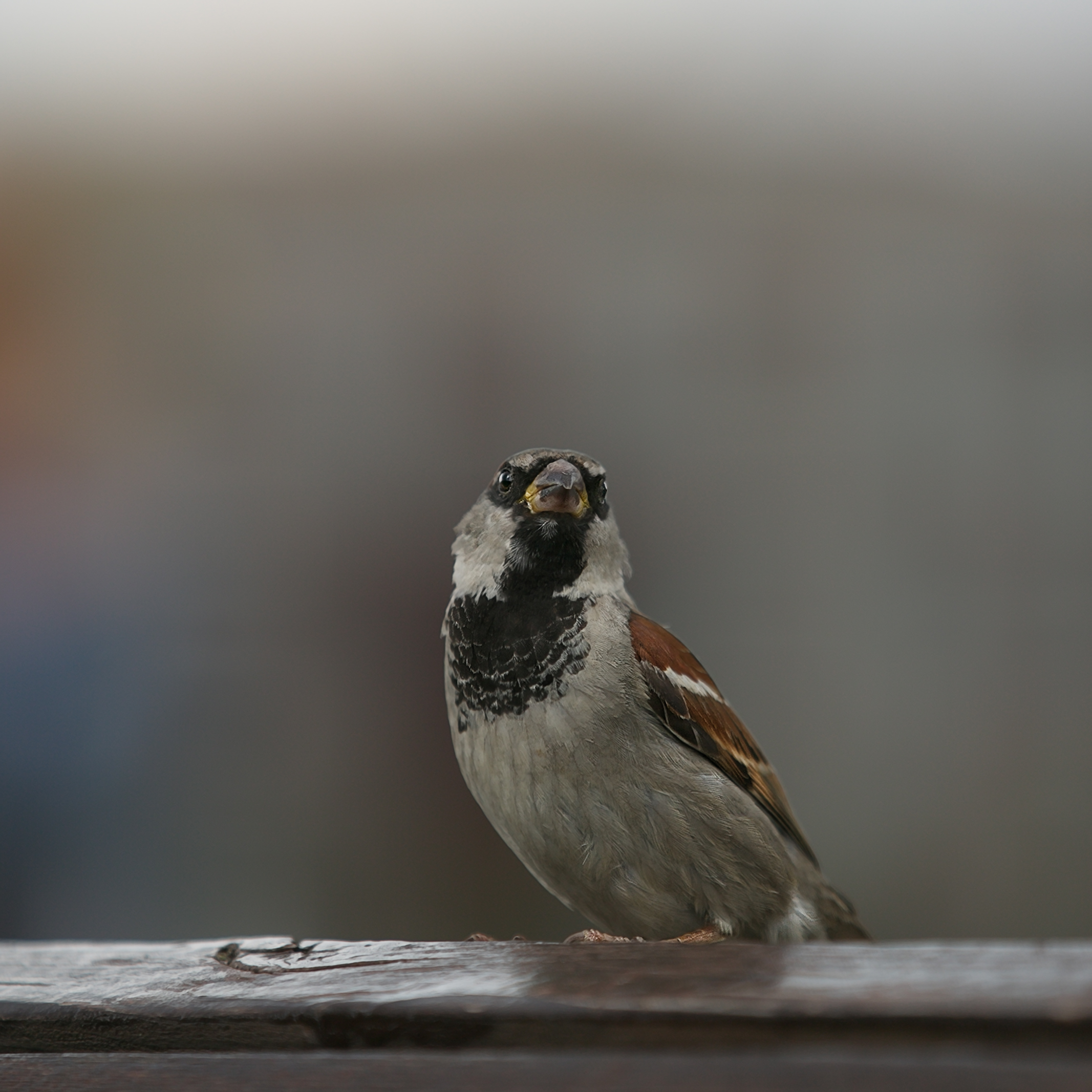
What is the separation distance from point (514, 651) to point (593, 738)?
0.14 m

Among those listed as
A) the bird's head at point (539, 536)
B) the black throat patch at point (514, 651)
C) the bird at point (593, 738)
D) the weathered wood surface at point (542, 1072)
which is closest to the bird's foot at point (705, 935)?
the bird at point (593, 738)

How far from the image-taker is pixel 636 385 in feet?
14.0

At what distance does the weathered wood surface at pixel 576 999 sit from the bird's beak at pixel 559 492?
531 mm

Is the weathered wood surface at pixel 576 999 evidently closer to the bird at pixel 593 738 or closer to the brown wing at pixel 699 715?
the bird at pixel 593 738

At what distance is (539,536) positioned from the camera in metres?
1.44

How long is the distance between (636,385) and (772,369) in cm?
52

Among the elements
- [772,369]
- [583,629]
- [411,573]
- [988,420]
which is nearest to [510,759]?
[583,629]

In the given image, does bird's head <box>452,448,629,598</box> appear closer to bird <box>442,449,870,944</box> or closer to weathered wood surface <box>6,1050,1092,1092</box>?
bird <box>442,449,870,944</box>

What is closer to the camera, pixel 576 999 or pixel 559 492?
pixel 576 999

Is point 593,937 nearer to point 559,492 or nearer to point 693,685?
point 693,685

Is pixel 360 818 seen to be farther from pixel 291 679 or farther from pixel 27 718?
pixel 27 718

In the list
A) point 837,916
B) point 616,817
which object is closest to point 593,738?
point 616,817

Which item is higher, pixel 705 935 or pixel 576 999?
pixel 576 999

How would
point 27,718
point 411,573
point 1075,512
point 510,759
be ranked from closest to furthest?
point 510,759 → point 27,718 → point 411,573 → point 1075,512
